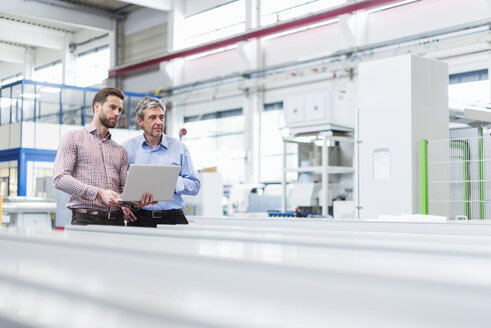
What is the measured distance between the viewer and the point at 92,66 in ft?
53.0

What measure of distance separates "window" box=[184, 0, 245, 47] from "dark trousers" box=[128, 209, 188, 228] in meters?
10.1

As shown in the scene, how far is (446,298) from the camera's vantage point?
1.31ft

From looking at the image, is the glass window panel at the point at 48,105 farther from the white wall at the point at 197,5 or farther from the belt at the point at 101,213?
the belt at the point at 101,213

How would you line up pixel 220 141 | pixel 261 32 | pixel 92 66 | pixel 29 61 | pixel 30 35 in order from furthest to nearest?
pixel 29 61, pixel 92 66, pixel 30 35, pixel 220 141, pixel 261 32

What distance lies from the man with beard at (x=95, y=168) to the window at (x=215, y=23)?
33.1 ft

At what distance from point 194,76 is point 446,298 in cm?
1311

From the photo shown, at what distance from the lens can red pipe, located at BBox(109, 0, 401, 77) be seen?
32.1 feet

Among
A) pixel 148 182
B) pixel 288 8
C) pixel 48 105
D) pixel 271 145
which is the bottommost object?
pixel 148 182

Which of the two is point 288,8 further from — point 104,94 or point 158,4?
point 104,94

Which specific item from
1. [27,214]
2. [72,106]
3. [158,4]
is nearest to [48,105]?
[72,106]

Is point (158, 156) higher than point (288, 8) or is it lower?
lower

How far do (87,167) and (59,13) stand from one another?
1306cm

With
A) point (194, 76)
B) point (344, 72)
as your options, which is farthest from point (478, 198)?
point (194, 76)

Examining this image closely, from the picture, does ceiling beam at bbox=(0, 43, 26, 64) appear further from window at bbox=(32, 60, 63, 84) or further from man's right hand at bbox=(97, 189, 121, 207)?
man's right hand at bbox=(97, 189, 121, 207)
